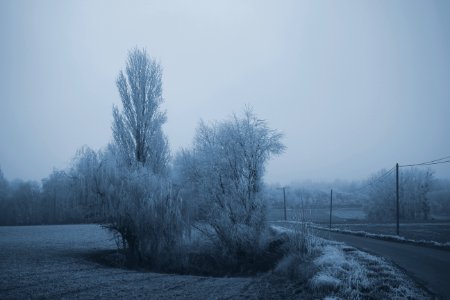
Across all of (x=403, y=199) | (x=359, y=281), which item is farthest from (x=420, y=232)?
(x=403, y=199)

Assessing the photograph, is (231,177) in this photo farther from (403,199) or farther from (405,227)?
(403,199)

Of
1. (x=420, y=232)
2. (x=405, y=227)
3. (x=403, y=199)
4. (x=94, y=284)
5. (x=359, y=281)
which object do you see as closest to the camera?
(x=359, y=281)

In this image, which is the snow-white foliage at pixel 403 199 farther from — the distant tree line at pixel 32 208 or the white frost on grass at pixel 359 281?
the distant tree line at pixel 32 208

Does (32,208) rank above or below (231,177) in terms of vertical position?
below

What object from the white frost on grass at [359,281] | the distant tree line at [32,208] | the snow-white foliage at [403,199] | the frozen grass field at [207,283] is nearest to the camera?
the white frost on grass at [359,281]

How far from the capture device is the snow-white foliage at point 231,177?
1959cm

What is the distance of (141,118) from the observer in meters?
26.6

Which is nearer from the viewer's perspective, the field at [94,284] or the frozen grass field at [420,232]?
the field at [94,284]

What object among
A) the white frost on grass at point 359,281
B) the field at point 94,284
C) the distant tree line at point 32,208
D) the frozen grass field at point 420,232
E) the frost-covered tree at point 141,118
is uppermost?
the frost-covered tree at point 141,118

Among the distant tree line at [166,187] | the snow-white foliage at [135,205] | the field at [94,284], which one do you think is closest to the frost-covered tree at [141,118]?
the distant tree line at [166,187]

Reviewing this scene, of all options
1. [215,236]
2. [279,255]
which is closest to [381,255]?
[279,255]

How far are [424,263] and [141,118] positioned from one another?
21.7 meters

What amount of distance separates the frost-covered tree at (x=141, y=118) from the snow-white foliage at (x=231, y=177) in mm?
2663

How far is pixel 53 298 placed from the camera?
32.1 ft
